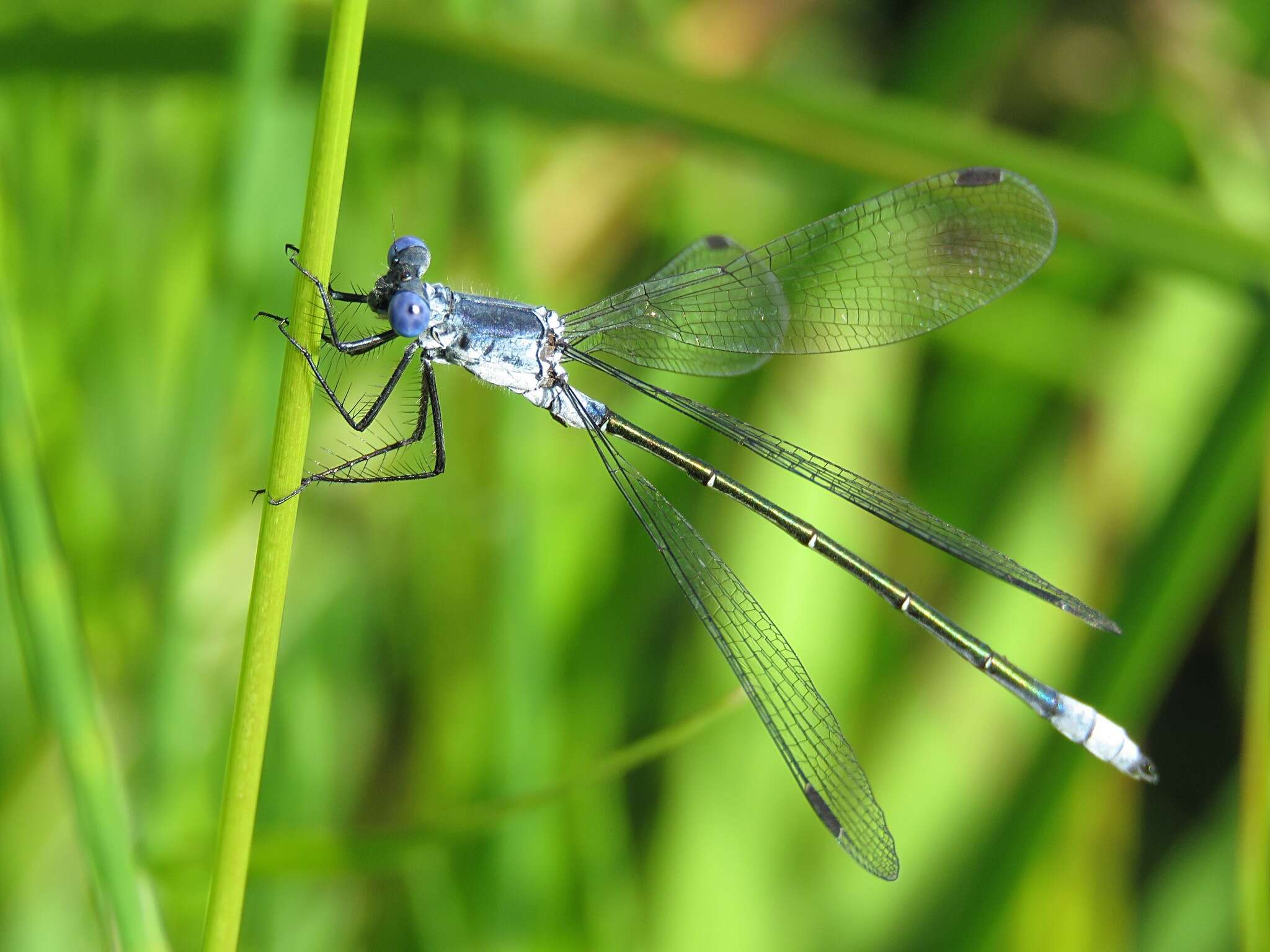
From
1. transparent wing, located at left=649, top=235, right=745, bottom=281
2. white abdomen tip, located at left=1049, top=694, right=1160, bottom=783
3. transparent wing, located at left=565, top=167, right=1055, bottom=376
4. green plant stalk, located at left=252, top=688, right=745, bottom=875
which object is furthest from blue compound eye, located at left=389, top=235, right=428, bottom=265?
white abdomen tip, located at left=1049, top=694, right=1160, bottom=783

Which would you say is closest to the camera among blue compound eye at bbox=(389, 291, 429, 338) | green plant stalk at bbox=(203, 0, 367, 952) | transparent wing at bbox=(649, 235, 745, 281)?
green plant stalk at bbox=(203, 0, 367, 952)

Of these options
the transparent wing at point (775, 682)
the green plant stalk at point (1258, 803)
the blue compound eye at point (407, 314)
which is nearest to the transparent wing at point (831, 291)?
the transparent wing at point (775, 682)

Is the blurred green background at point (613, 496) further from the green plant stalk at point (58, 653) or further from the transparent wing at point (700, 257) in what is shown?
the transparent wing at point (700, 257)

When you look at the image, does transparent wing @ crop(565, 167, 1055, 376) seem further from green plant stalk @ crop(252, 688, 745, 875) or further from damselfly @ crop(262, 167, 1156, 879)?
green plant stalk @ crop(252, 688, 745, 875)

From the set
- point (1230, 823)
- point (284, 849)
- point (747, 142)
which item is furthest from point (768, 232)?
point (284, 849)

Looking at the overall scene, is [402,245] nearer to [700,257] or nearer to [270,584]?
[700,257]

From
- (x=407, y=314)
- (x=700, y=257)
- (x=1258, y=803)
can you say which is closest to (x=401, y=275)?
(x=407, y=314)
